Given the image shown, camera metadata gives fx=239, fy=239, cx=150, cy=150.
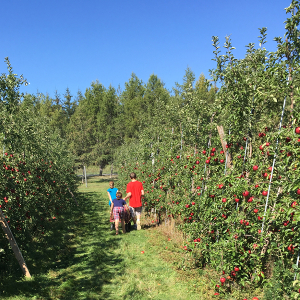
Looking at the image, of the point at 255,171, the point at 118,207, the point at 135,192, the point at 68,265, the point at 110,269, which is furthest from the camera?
the point at 135,192

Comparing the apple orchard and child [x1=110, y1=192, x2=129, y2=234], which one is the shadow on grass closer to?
child [x1=110, y1=192, x2=129, y2=234]

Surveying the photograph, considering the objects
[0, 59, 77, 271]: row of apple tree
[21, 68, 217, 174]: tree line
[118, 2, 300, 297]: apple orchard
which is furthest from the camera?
[21, 68, 217, 174]: tree line

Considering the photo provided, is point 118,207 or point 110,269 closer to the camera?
point 110,269

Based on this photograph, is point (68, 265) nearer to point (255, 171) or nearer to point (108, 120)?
point (255, 171)

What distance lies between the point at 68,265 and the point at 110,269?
933mm

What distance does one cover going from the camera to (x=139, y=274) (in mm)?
4641

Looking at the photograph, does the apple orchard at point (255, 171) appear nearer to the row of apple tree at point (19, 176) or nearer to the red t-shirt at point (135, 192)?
the red t-shirt at point (135, 192)

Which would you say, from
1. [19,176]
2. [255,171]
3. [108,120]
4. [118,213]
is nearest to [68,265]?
[118,213]

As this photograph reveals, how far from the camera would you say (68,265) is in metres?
5.06

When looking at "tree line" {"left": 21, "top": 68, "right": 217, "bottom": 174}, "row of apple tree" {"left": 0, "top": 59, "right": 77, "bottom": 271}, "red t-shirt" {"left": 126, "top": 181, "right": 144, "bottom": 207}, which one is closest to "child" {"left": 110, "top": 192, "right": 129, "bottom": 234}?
"red t-shirt" {"left": 126, "top": 181, "right": 144, "bottom": 207}

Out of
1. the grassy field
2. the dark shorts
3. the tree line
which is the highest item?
the tree line

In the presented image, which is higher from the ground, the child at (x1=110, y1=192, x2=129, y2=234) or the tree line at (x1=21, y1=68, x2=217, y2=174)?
the tree line at (x1=21, y1=68, x2=217, y2=174)

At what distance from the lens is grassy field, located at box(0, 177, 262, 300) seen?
3916mm

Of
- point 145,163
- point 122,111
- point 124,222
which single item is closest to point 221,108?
point 124,222
